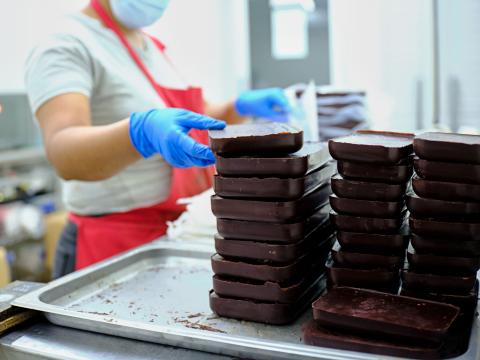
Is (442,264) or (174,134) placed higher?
(174,134)

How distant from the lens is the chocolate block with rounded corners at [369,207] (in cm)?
90

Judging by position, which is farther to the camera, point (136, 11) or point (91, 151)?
point (136, 11)

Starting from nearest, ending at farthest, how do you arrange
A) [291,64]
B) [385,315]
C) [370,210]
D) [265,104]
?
1. [385,315]
2. [370,210]
3. [265,104]
4. [291,64]

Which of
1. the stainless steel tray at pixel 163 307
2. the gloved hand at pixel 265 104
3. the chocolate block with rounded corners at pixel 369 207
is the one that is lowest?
the stainless steel tray at pixel 163 307

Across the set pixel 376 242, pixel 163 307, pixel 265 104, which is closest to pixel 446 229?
pixel 376 242

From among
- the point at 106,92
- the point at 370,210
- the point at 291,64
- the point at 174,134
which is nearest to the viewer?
the point at 370,210

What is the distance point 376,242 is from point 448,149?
20 centimetres

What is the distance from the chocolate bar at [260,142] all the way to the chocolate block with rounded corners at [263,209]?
9 centimetres

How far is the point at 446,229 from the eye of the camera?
87 cm

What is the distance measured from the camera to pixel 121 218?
5.42 ft

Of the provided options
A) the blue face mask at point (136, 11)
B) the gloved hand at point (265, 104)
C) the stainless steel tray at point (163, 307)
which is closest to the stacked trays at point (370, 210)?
the stainless steel tray at point (163, 307)

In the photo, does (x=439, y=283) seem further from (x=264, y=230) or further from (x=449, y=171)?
(x=264, y=230)

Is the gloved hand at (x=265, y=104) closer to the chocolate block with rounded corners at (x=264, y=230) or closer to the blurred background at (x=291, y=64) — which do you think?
the blurred background at (x=291, y=64)

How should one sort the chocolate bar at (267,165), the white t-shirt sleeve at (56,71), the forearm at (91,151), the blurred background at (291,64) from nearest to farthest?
the chocolate bar at (267,165) < the forearm at (91,151) < the white t-shirt sleeve at (56,71) < the blurred background at (291,64)
